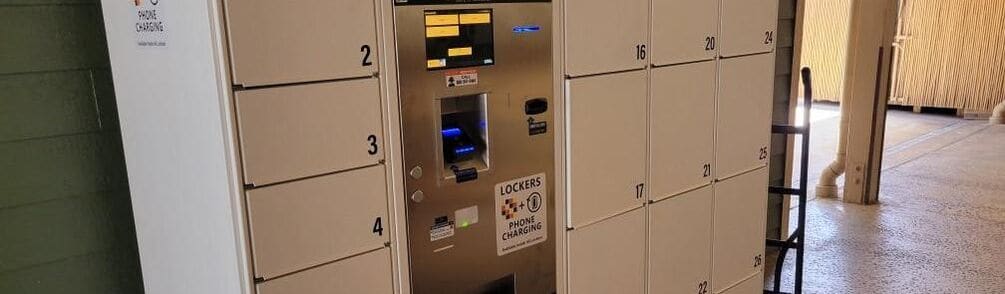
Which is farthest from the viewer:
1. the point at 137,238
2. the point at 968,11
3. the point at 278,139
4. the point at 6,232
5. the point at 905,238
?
the point at 968,11

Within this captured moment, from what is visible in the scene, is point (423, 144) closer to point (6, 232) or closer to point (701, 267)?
point (6, 232)

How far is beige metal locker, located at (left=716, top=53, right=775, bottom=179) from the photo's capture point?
251 centimetres

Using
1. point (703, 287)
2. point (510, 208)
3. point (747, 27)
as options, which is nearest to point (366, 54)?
point (510, 208)

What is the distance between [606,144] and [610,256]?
370 mm

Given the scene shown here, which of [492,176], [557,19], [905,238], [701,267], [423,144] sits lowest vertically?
[905,238]

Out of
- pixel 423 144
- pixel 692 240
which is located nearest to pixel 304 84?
pixel 423 144

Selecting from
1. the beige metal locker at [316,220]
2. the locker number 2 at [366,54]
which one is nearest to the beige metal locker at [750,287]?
the beige metal locker at [316,220]

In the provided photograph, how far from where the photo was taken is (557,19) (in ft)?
6.23

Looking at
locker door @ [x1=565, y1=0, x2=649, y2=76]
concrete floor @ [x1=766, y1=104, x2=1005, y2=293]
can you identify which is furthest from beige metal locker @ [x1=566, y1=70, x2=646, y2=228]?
concrete floor @ [x1=766, y1=104, x2=1005, y2=293]

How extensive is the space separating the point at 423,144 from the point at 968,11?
8.30 meters

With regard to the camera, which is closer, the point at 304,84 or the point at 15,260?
the point at 304,84

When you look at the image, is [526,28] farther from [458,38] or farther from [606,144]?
[606,144]

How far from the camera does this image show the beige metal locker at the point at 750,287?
9.14 ft

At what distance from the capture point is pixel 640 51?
214 cm
